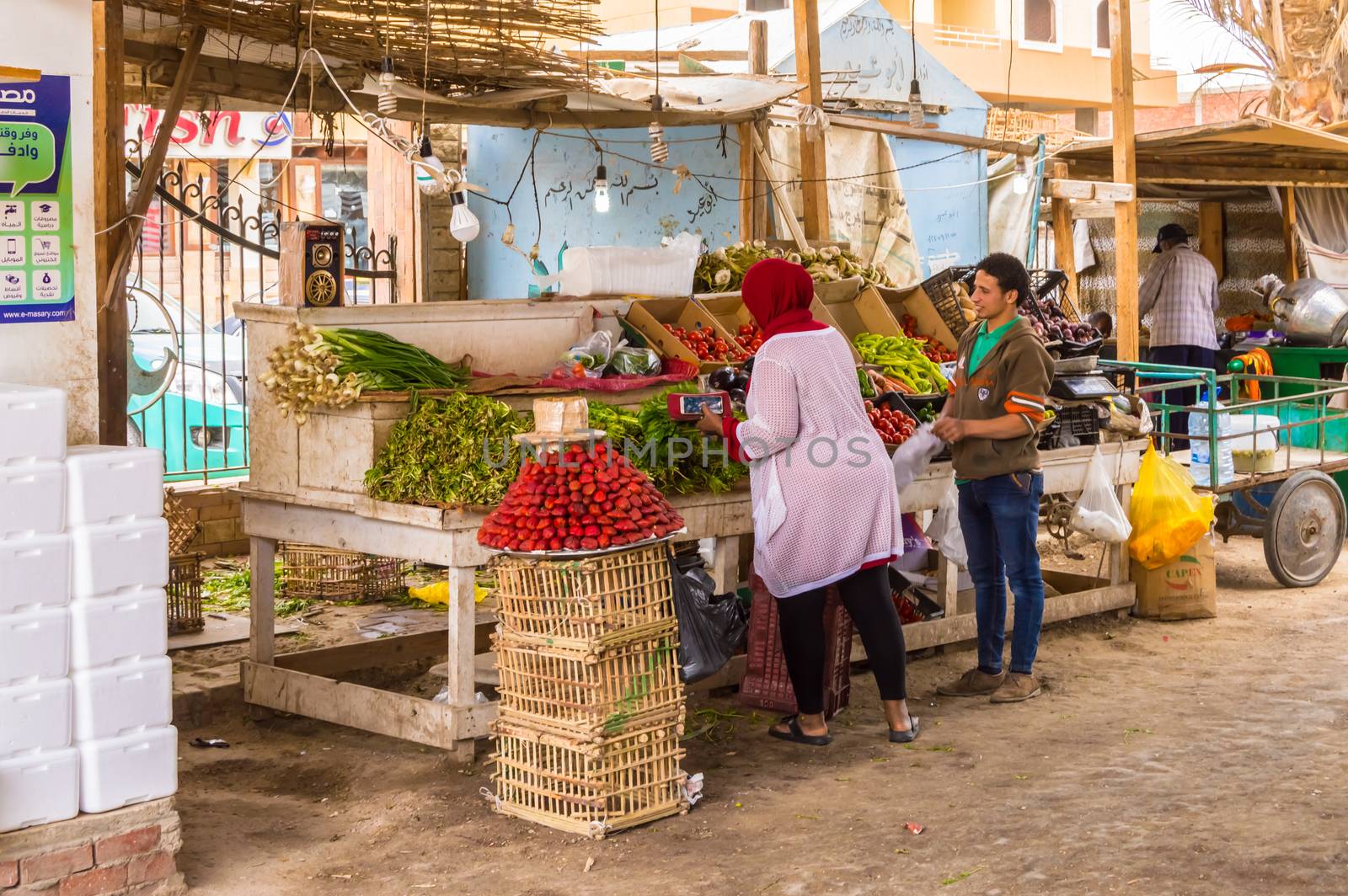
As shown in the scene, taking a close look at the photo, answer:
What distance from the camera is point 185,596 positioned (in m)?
7.09

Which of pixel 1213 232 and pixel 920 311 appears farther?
pixel 1213 232

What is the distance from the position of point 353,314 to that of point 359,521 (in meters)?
0.80

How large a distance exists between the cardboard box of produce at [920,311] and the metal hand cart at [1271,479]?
2.94 feet

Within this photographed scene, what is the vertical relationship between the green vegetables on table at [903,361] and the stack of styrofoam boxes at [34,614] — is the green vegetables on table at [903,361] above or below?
above

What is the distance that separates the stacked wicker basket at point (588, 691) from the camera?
4.71 meters

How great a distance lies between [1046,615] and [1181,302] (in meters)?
5.25

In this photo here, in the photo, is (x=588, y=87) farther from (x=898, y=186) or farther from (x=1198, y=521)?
(x=898, y=186)

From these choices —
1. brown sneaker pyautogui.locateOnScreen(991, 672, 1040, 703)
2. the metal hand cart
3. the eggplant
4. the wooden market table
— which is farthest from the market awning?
the eggplant

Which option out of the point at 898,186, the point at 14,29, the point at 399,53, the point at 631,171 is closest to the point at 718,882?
the point at 14,29

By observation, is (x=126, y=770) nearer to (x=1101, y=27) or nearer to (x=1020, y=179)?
(x=1020, y=179)

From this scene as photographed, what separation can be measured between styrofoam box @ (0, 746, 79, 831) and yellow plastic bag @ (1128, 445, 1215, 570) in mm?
5481

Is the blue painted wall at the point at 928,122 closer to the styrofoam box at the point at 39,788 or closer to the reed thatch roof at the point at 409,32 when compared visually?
the reed thatch roof at the point at 409,32

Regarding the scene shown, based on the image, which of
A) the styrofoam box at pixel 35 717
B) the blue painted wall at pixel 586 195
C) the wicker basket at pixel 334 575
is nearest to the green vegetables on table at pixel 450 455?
the styrofoam box at pixel 35 717

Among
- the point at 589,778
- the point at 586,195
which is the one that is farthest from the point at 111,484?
the point at 586,195
